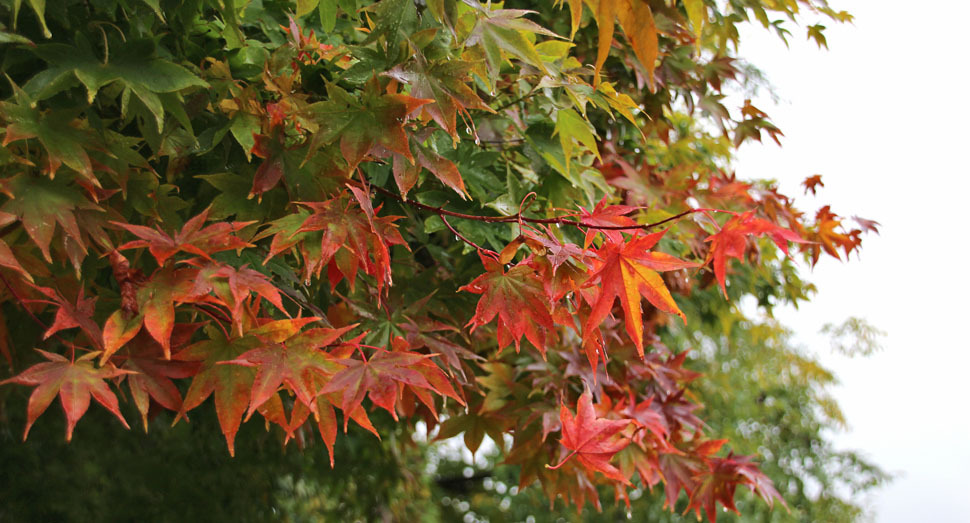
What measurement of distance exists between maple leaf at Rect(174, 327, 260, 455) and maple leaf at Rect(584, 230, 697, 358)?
606mm

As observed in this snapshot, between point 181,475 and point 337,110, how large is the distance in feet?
9.74

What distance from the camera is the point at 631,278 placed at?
1220 mm

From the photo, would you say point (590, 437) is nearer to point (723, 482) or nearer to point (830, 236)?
point (723, 482)

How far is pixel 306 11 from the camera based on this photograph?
1.26 metres

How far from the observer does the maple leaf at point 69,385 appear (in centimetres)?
120

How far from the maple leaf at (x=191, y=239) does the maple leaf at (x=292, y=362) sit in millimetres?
155

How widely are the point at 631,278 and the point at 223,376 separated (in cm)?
71

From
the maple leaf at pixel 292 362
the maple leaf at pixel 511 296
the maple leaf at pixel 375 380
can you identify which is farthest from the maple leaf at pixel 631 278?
the maple leaf at pixel 292 362

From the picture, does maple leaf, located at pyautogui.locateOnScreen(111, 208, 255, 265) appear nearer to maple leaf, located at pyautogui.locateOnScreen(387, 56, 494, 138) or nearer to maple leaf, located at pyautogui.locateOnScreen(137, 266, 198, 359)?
maple leaf, located at pyautogui.locateOnScreen(137, 266, 198, 359)

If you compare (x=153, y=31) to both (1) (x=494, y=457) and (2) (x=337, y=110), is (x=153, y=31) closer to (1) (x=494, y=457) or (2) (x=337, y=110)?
(2) (x=337, y=110)

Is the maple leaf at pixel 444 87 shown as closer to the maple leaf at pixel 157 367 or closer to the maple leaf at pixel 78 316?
the maple leaf at pixel 157 367

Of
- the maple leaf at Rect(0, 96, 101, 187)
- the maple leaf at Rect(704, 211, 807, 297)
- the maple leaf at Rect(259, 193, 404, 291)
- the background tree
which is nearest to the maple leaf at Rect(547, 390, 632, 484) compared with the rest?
the background tree

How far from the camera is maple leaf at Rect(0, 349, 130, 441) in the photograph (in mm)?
1201

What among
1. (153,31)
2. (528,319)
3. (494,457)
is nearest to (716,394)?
(494,457)
